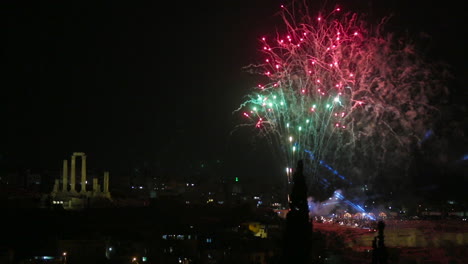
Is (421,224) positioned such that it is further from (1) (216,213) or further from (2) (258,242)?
(1) (216,213)

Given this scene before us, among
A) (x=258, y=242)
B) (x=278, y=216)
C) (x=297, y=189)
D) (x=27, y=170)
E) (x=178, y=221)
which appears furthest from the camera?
(x=27, y=170)

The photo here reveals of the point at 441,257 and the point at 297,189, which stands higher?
the point at 297,189

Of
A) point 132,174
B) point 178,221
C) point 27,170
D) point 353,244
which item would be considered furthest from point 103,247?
point 132,174

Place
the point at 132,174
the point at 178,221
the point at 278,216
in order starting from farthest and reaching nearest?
the point at 132,174
the point at 278,216
the point at 178,221

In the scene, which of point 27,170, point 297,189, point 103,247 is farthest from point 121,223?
point 27,170

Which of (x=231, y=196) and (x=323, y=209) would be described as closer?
(x=323, y=209)

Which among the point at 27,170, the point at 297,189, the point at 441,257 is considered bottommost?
the point at 441,257

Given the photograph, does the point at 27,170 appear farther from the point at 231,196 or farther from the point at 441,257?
the point at 441,257
